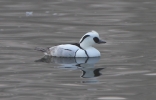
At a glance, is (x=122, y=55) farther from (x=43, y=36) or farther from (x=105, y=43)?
(x=43, y=36)

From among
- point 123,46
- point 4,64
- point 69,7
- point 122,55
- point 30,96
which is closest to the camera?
point 30,96

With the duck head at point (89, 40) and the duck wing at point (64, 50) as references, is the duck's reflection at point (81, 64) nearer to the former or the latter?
the duck wing at point (64, 50)

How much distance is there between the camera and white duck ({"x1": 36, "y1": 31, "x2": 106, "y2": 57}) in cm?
1491

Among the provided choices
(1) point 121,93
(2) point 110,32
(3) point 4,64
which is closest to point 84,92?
(1) point 121,93

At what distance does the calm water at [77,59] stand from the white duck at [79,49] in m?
0.17

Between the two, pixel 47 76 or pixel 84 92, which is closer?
pixel 84 92

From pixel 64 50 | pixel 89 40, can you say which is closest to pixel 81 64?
pixel 64 50

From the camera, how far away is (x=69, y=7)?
886 inches

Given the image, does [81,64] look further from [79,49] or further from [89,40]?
[89,40]

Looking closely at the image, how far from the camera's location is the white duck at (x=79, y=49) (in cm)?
1491

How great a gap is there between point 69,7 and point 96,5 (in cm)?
92

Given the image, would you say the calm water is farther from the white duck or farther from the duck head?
the duck head

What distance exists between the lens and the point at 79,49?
14992 mm

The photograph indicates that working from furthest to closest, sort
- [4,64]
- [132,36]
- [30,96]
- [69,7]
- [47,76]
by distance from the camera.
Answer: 1. [69,7]
2. [132,36]
3. [4,64]
4. [47,76]
5. [30,96]
